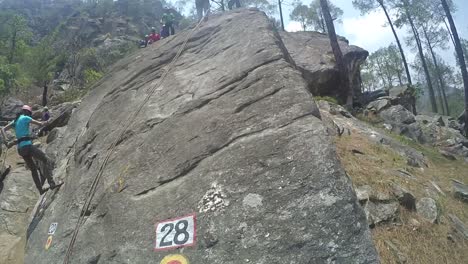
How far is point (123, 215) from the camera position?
197 inches

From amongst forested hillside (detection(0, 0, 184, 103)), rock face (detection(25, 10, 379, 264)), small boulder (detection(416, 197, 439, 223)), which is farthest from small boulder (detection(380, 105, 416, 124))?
forested hillside (detection(0, 0, 184, 103))

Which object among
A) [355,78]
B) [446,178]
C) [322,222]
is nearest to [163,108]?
[322,222]

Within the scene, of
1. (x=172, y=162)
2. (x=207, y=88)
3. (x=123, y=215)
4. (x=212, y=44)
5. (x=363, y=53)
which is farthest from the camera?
(x=363, y=53)

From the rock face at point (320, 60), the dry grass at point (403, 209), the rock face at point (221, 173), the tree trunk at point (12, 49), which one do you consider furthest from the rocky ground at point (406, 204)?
the tree trunk at point (12, 49)

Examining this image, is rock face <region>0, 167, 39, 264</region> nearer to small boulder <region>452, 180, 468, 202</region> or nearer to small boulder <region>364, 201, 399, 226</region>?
small boulder <region>364, 201, 399, 226</region>

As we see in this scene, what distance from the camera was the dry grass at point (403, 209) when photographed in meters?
5.87

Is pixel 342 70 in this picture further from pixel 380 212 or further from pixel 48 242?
pixel 48 242

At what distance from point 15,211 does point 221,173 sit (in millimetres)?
6596

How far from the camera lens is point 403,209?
6.66 m

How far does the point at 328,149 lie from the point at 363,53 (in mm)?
16765

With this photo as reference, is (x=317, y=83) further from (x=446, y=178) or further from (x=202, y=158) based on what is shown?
(x=202, y=158)

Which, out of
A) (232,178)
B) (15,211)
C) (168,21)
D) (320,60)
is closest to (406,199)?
(232,178)

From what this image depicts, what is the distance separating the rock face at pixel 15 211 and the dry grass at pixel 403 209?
20.9 feet

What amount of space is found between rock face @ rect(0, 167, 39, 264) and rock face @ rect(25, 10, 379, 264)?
1342 millimetres
